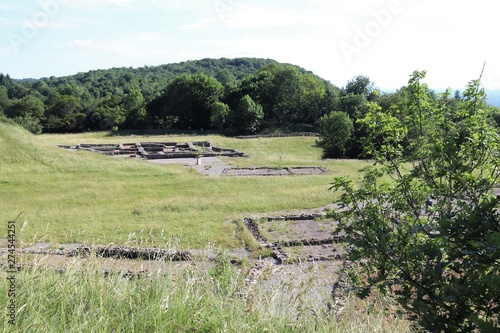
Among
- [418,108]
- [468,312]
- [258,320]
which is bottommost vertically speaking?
[258,320]

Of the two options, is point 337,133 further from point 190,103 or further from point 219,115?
point 190,103

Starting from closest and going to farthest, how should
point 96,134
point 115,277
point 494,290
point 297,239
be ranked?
1. point 494,290
2. point 115,277
3. point 297,239
4. point 96,134

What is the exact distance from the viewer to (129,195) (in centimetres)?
2119

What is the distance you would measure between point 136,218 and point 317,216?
7.51 meters

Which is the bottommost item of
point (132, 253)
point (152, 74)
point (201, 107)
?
point (132, 253)

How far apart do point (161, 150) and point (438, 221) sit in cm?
3955

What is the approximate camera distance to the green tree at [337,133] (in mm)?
39594

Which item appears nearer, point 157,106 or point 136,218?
point 136,218

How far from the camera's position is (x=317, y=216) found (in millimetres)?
17312

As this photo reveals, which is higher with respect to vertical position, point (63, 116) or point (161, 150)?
point (63, 116)

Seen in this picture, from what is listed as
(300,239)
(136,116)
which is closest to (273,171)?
(300,239)

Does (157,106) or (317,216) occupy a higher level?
(157,106)

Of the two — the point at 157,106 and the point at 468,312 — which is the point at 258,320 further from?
the point at 157,106

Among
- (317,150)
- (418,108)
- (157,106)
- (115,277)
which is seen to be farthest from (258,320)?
(157,106)
